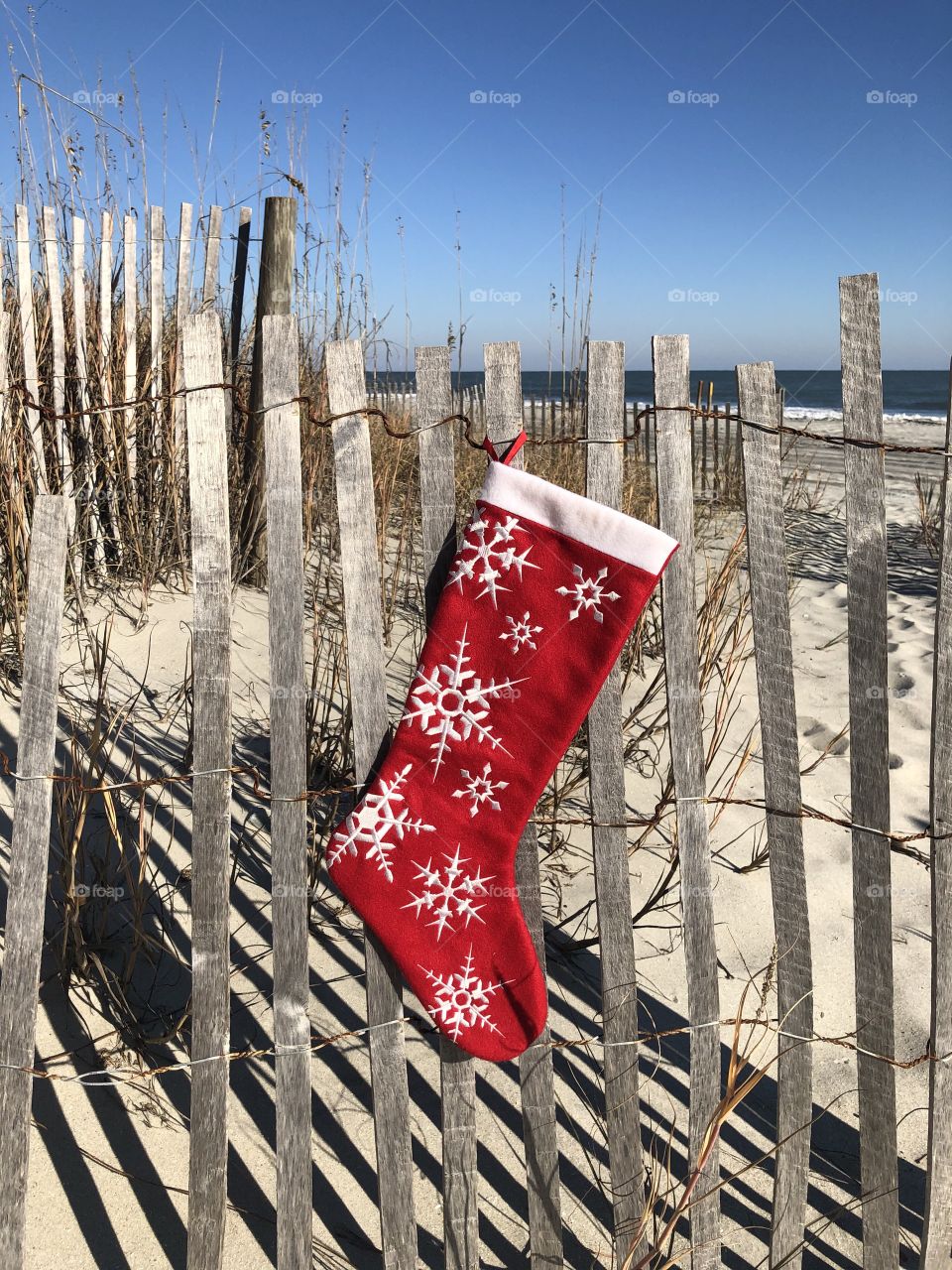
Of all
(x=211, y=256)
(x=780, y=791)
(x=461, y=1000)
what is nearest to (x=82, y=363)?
(x=211, y=256)

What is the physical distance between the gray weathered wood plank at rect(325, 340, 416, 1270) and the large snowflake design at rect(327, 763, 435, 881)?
0.18 feet

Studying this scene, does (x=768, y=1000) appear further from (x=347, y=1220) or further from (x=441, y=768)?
(x=441, y=768)

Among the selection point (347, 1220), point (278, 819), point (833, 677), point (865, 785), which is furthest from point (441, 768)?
point (833, 677)

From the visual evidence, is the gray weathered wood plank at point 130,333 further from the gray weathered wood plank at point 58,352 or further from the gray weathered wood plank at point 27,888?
the gray weathered wood plank at point 27,888

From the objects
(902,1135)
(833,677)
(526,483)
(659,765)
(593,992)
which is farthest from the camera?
(833,677)

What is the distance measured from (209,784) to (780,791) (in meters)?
0.88

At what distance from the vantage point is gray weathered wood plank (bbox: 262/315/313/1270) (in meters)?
1.39

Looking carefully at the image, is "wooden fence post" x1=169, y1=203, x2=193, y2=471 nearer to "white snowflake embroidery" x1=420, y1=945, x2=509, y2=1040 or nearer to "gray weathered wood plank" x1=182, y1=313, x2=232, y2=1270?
"gray weathered wood plank" x1=182, y1=313, x2=232, y2=1270

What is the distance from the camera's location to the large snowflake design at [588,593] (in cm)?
134

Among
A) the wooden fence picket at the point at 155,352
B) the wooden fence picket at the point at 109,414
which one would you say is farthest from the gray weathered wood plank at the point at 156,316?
the wooden fence picket at the point at 109,414

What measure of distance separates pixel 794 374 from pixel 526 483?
155 ft

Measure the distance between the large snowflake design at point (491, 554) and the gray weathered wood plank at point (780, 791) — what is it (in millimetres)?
357

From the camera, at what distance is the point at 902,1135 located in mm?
1846

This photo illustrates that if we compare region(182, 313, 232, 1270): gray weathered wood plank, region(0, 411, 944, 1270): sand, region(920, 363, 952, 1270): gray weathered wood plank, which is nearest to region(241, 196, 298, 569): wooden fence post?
region(0, 411, 944, 1270): sand
